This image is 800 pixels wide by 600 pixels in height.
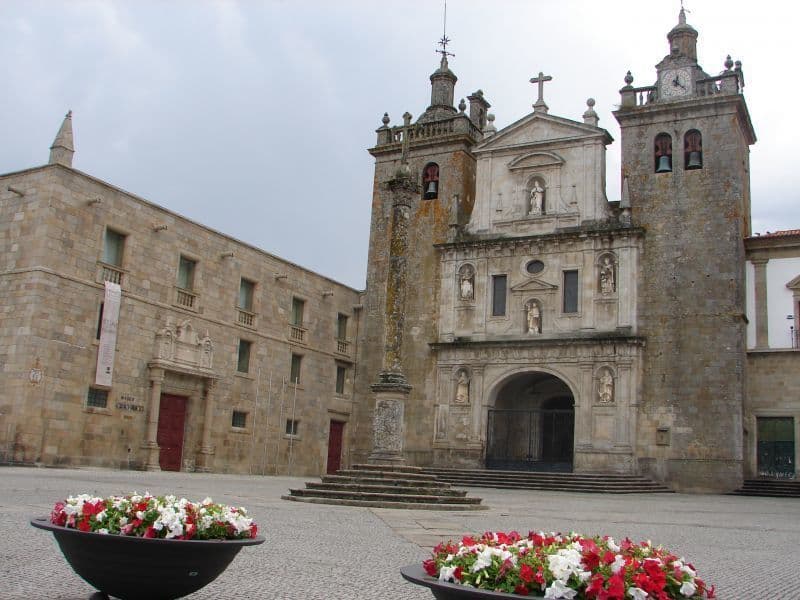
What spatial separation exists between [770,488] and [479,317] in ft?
36.9

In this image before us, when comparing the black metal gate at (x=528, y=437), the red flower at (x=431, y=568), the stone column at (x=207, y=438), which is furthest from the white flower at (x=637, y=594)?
the black metal gate at (x=528, y=437)

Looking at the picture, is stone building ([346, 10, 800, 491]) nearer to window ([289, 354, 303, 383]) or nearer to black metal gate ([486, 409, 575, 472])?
black metal gate ([486, 409, 575, 472])

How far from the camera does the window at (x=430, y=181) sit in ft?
114

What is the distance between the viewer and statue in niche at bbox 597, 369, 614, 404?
96.2 ft

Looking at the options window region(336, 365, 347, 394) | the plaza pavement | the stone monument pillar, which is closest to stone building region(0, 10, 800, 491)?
window region(336, 365, 347, 394)

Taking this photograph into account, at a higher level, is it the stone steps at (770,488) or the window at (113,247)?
the window at (113,247)

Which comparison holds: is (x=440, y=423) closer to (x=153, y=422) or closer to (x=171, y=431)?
(x=171, y=431)

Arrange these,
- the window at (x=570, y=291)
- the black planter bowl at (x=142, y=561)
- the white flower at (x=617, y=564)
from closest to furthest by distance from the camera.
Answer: the white flower at (x=617, y=564), the black planter bowl at (x=142, y=561), the window at (x=570, y=291)

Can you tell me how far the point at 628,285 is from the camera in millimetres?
29938

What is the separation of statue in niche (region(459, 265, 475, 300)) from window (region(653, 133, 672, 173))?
7.56 metres

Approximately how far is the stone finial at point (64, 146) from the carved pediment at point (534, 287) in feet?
51.2

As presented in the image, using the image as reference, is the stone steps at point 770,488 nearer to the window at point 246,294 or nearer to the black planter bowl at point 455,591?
the window at point 246,294

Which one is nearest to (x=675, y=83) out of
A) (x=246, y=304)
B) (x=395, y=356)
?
(x=246, y=304)

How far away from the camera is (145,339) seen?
26828 mm
